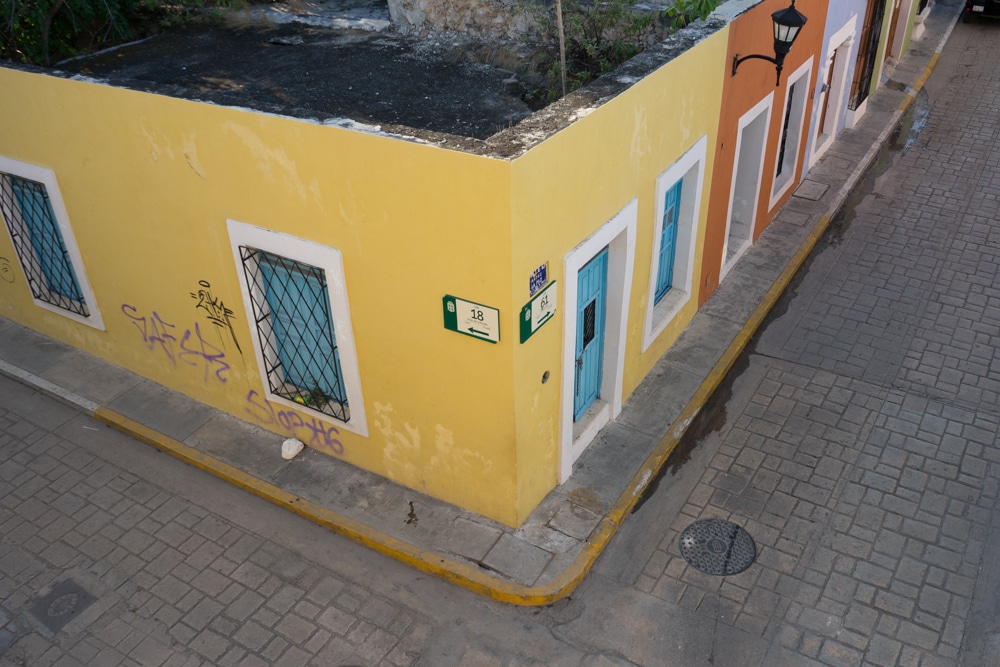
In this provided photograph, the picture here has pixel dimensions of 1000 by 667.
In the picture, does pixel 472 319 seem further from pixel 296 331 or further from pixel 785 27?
pixel 785 27

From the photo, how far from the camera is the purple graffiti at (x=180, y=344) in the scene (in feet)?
26.0

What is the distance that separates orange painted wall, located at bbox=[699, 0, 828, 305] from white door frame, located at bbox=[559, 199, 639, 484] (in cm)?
219

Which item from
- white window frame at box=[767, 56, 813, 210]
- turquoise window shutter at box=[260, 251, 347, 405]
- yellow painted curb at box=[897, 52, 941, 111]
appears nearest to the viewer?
turquoise window shutter at box=[260, 251, 347, 405]

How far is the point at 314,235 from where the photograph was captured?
632 centimetres

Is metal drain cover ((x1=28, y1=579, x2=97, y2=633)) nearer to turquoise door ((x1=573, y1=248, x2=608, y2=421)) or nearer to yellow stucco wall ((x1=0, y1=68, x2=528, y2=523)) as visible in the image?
yellow stucco wall ((x1=0, y1=68, x2=528, y2=523))

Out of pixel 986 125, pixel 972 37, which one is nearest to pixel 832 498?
pixel 986 125

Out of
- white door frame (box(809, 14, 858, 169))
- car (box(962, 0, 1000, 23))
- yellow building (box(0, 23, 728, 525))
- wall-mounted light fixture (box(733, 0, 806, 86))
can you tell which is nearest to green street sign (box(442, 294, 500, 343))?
yellow building (box(0, 23, 728, 525))

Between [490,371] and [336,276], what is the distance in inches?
56.2

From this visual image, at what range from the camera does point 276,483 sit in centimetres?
752

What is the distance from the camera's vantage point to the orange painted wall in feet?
28.0

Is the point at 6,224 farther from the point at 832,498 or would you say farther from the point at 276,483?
the point at 832,498

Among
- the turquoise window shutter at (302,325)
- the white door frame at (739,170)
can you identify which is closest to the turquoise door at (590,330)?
the turquoise window shutter at (302,325)

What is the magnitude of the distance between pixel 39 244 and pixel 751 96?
781 centimetres

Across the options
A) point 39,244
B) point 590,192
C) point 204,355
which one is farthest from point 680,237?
point 39,244
